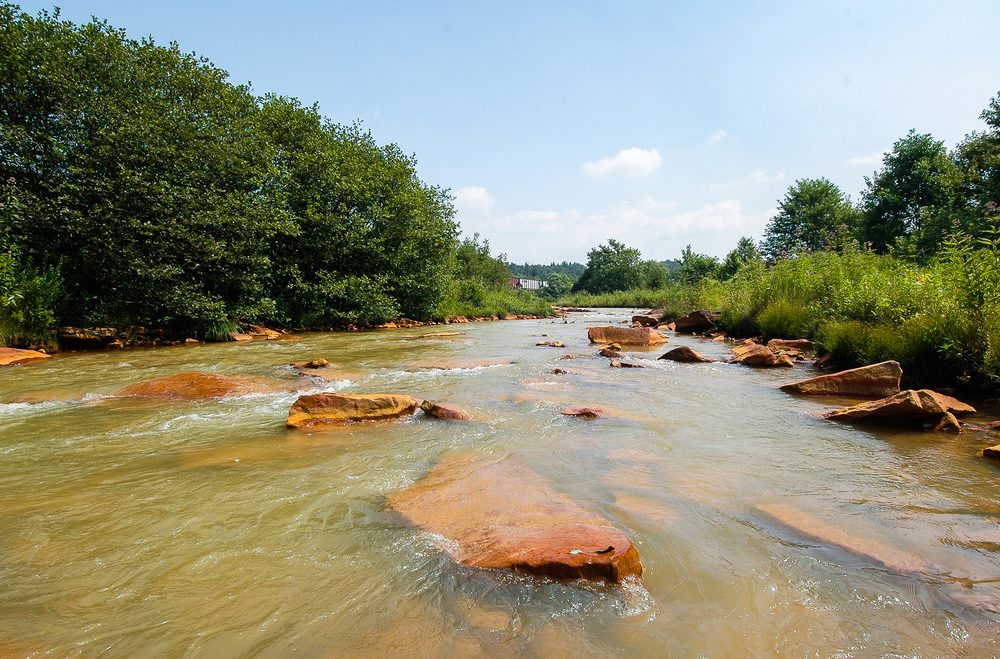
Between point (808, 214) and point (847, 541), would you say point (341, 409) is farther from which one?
point (808, 214)

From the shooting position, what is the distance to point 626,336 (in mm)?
13430

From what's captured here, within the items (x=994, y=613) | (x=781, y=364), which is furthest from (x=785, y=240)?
(x=994, y=613)

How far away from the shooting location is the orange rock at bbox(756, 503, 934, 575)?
7.27 ft

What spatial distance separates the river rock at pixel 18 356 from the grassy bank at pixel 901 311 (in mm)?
14687

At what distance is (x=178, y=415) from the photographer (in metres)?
5.14

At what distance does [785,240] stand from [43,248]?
201ft

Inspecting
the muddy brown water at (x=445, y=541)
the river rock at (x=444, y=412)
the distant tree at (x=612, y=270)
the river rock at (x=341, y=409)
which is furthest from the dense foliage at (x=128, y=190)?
the distant tree at (x=612, y=270)

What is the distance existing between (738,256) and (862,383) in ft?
145

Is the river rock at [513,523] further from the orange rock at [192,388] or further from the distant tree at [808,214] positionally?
the distant tree at [808,214]

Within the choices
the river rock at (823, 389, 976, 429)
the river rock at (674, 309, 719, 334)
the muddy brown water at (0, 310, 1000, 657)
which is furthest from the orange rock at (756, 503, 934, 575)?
the river rock at (674, 309, 719, 334)

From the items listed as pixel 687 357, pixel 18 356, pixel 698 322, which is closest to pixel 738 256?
pixel 698 322

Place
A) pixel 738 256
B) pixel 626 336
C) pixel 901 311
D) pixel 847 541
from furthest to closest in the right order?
pixel 738 256 → pixel 626 336 → pixel 901 311 → pixel 847 541

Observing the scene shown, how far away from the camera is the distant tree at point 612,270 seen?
83.4 m

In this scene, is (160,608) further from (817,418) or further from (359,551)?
(817,418)
